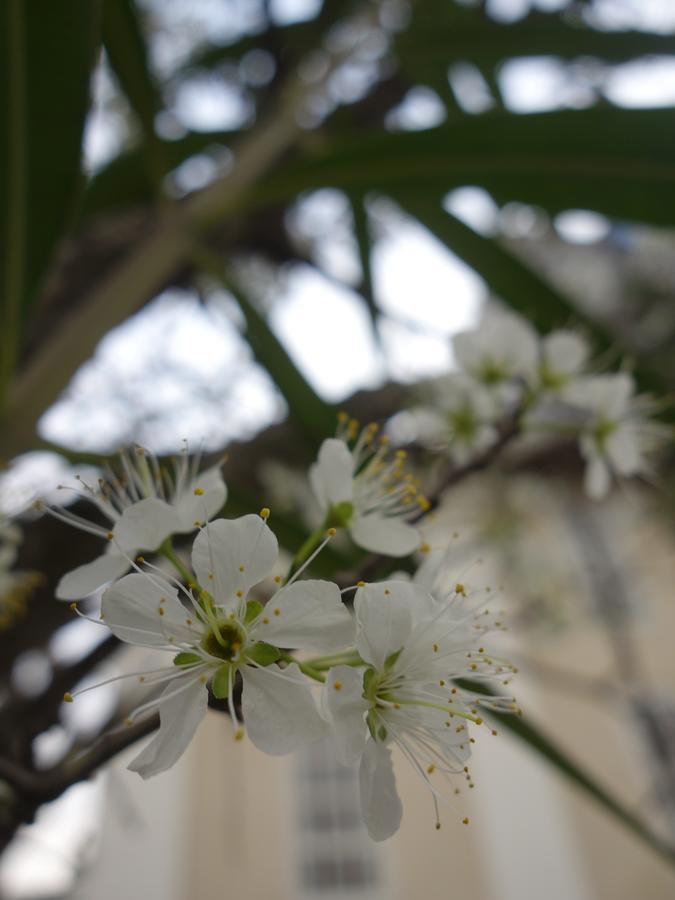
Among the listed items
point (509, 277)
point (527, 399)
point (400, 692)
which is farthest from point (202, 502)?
point (509, 277)

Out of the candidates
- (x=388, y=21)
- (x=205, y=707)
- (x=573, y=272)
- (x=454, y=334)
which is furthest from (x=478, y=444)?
(x=573, y=272)

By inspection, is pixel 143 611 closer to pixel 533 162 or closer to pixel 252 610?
pixel 252 610

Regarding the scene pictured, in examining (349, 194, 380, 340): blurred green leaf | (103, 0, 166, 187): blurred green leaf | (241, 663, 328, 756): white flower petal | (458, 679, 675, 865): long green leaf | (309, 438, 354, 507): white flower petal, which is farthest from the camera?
(349, 194, 380, 340): blurred green leaf

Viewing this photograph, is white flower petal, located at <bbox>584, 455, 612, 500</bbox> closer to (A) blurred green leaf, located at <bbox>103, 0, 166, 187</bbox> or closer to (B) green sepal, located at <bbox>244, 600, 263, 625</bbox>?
(B) green sepal, located at <bbox>244, 600, 263, 625</bbox>

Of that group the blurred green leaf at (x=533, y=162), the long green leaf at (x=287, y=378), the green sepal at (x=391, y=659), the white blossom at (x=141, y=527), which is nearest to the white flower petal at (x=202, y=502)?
the white blossom at (x=141, y=527)

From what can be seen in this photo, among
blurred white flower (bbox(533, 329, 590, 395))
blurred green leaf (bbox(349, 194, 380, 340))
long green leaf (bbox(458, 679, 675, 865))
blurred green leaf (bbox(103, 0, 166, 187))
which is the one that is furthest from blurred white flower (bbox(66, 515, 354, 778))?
blurred green leaf (bbox(349, 194, 380, 340))

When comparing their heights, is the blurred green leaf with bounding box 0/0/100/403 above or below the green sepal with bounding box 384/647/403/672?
above
